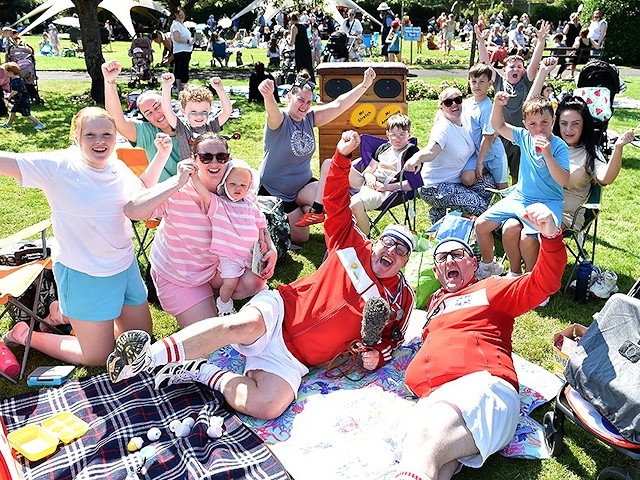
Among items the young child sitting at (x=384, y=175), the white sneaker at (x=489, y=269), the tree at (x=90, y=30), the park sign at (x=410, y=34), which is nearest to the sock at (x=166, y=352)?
the young child sitting at (x=384, y=175)

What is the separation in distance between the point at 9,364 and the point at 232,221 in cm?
165

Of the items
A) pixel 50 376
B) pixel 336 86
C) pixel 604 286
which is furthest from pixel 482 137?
pixel 50 376

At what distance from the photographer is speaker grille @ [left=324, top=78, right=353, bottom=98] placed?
696 centimetres

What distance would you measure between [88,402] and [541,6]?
42.4 meters

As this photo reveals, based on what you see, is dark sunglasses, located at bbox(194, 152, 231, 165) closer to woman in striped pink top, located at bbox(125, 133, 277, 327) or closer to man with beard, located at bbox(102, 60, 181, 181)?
woman in striped pink top, located at bbox(125, 133, 277, 327)

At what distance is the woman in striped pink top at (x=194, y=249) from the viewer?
3.73 m

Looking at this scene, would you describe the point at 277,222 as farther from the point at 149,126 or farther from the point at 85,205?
the point at 85,205

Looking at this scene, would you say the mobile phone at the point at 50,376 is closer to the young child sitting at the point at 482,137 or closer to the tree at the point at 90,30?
the young child sitting at the point at 482,137

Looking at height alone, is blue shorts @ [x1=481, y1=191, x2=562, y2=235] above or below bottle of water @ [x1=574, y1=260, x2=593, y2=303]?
above

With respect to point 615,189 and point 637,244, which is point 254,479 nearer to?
point 637,244

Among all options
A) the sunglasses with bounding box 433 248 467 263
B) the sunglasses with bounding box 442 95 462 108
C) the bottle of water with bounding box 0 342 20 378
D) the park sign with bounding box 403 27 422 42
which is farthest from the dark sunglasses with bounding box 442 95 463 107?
the park sign with bounding box 403 27 422 42

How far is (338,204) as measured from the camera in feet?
12.1

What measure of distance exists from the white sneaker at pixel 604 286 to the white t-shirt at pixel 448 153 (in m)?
1.56

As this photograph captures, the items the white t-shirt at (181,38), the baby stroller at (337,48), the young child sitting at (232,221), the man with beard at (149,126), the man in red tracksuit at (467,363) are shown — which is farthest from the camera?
the baby stroller at (337,48)
